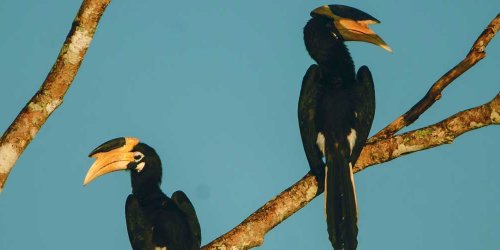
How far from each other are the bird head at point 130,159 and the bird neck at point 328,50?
89.0 inches

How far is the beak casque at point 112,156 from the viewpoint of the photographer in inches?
318

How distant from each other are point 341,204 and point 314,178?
0.31 m

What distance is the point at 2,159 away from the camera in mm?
5051

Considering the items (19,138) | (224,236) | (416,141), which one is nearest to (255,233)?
(224,236)

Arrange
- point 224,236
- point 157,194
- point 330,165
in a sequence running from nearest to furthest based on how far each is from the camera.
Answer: point 224,236 → point 330,165 → point 157,194

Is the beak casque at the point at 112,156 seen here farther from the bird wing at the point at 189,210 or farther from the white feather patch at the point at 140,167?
the bird wing at the point at 189,210

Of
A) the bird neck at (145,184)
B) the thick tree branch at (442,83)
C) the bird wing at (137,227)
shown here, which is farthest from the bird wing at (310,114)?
the bird neck at (145,184)

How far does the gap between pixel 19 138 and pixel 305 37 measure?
148 inches

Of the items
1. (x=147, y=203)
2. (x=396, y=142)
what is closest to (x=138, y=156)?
(x=147, y=203)

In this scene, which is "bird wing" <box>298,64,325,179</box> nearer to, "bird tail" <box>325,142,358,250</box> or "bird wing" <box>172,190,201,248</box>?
"bird tail" <box>325,142,358,250</box>

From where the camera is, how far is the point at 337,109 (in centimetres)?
712

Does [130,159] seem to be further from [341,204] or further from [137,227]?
[341,204]

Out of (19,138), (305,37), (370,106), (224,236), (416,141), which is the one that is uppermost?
(305,37)

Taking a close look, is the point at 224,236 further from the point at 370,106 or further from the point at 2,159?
the point at 370,106
